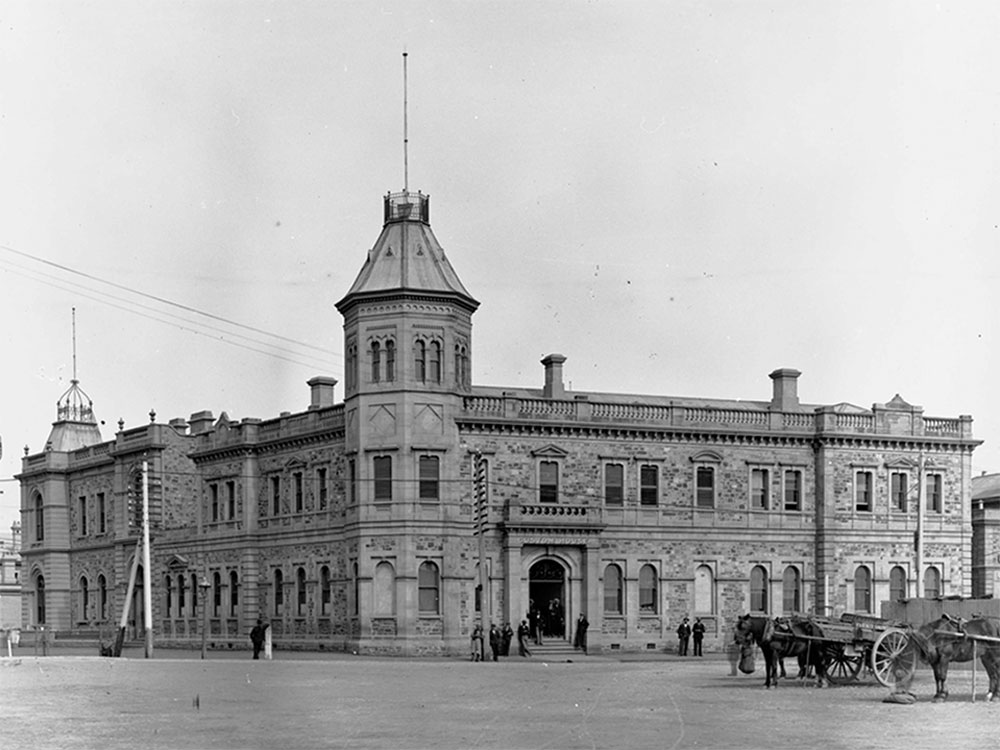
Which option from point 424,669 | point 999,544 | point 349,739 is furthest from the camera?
point 999,544

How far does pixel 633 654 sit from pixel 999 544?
64.9 ft

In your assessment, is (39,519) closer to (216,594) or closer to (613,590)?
(216,594)

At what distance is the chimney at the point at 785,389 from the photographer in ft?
194

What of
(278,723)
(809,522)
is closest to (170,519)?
(809,522)

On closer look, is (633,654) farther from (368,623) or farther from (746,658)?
(746,658)

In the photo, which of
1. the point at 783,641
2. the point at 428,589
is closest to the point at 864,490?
the point at 428,589

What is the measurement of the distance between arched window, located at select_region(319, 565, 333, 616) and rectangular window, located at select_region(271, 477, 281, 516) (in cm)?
411

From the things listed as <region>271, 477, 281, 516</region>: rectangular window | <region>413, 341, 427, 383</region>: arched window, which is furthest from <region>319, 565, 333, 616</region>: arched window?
<region>413, 341, 427, 383</region>: arched window

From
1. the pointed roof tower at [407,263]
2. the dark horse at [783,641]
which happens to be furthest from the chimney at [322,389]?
the dark horse at [783,641]

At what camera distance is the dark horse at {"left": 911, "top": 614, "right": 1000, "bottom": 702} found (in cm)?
2548

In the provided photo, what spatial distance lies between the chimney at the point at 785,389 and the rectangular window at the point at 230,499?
2126 cm

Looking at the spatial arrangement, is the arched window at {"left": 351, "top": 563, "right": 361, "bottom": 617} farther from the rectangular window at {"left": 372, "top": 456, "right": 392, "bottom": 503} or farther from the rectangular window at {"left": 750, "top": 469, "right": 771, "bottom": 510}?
the rectangular window at {"left": 750, "top": 469, "right": 771, "bottom": 510}

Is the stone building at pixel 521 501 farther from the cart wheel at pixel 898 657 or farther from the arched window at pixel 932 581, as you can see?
the cart wheel at pixel 898 657

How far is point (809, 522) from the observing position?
5634 cm
